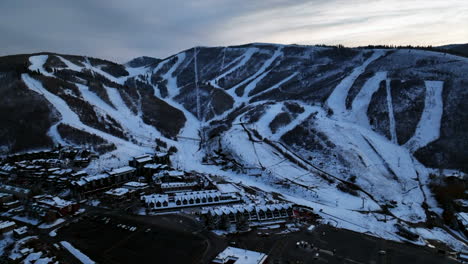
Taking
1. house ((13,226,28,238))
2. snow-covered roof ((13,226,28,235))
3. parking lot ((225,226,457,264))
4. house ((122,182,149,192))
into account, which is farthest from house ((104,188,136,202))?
parking lot ((225,226,457,264))

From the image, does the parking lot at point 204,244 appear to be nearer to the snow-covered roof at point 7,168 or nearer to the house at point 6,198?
the house at point 6,198

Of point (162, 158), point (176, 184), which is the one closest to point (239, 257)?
point (176, 184)

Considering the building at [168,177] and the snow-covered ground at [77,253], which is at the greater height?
the building at [168,177]

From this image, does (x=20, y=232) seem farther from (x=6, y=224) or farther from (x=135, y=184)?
(x=135, y=184)

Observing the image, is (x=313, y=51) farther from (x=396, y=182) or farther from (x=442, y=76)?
(x=396, y=182)

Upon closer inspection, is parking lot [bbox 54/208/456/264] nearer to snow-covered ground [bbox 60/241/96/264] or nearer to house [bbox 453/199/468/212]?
snow-covered ground [bbox 60/241/96/264]

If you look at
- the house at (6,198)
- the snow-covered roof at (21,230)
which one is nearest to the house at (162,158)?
the house at (6,198)

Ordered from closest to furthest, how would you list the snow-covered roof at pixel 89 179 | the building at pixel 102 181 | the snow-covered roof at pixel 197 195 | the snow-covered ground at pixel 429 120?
1. the snow-covered roof at pixel 197 195
2. the building at pixel 102 181
3. the snow-covered roof at pixel 89 179
4. the snow-covered ground at pixel 429 120
